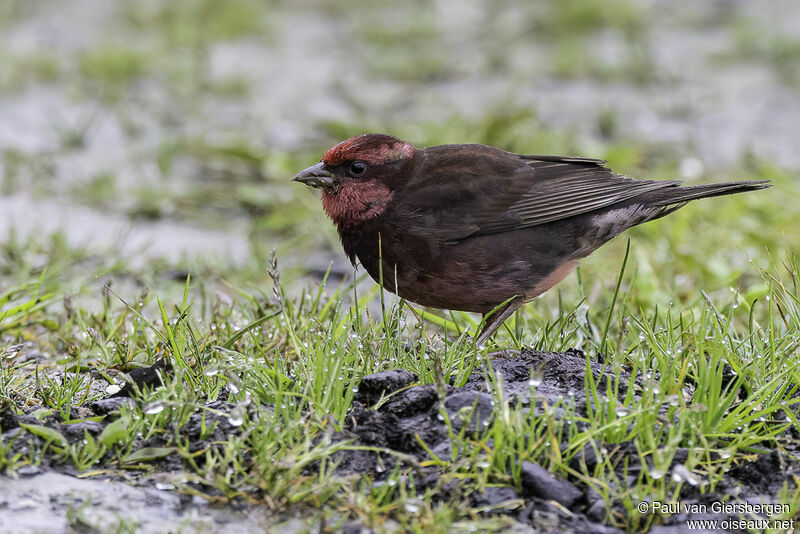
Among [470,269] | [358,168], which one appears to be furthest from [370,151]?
[470,269]

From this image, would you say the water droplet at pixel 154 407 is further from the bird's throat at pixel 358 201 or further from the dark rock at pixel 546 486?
the bird's throat at pixel 358 201

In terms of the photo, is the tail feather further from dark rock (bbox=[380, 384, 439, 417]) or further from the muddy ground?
dark rock (bbox=[380, 384, 439, 417])

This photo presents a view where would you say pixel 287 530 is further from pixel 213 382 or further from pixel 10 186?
pixel 10 186

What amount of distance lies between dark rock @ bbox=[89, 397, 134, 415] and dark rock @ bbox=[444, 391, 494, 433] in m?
1.12

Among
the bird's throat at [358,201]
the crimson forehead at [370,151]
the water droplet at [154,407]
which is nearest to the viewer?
the water droplet at [154,407]

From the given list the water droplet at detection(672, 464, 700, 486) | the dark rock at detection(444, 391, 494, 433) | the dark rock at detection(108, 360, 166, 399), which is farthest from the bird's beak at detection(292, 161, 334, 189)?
the water droplet at detection(672, 464, 700, 486)

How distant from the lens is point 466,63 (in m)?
10.6

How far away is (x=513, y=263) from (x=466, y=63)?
6703 mm

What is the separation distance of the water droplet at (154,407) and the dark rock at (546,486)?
1.18 meters

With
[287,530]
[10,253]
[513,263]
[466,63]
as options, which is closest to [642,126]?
[466,63]

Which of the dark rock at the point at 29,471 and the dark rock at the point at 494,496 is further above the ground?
the dark rock at the point at 494,496

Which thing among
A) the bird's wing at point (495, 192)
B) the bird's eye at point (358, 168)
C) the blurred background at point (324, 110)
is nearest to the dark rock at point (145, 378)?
the bird's wing at point (495, 192)

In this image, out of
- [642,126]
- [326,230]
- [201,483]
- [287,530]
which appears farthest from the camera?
[642,126]

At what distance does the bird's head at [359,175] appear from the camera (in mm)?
4445
